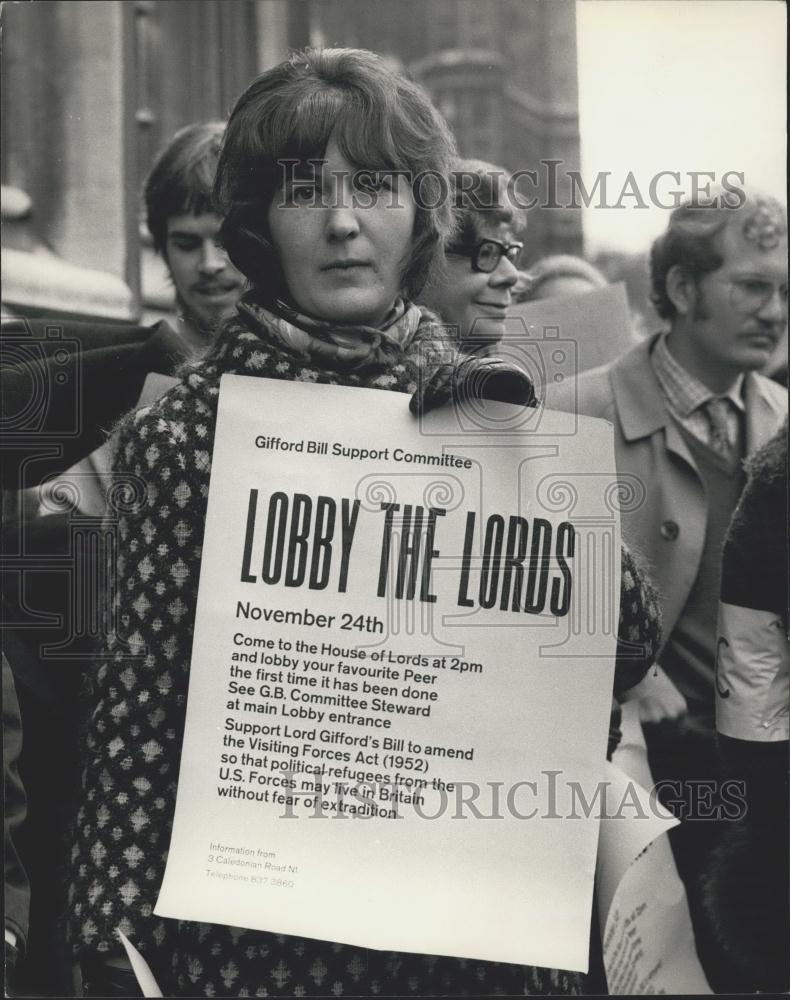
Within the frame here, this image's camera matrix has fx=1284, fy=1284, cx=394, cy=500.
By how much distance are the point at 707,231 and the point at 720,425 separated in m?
0.36

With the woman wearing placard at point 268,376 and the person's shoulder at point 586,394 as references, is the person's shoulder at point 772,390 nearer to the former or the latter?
the person's shoulder at point 586,394

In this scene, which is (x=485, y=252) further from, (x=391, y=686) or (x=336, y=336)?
(x=391, y=686)

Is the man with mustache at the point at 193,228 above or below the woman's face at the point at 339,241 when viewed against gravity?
above

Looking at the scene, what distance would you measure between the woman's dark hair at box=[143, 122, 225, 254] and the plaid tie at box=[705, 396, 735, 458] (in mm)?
1085

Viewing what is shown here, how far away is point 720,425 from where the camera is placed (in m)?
2.36

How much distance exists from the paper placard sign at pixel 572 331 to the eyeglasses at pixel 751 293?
0.21 meters

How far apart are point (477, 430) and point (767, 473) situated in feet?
1.84

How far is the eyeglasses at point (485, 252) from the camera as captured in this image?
2.30 m

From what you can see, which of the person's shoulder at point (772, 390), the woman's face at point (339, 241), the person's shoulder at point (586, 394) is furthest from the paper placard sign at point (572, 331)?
the woman's face at point (339, 241)

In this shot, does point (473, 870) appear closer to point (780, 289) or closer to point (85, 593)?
point (85, 593)

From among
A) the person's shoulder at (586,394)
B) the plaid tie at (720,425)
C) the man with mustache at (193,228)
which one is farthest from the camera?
the man with mustache at (193,228)

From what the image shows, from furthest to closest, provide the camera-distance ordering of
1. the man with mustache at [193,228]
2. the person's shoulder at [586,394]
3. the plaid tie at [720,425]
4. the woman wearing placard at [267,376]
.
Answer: the man with mustache at [193,228], the plaid tie at [720,425], the person's shoulder at [586,394], the woman wearing placard at [267,376]

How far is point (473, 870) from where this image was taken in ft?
6.58

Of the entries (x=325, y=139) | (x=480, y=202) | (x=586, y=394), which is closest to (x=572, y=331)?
(x=586, y=394)
